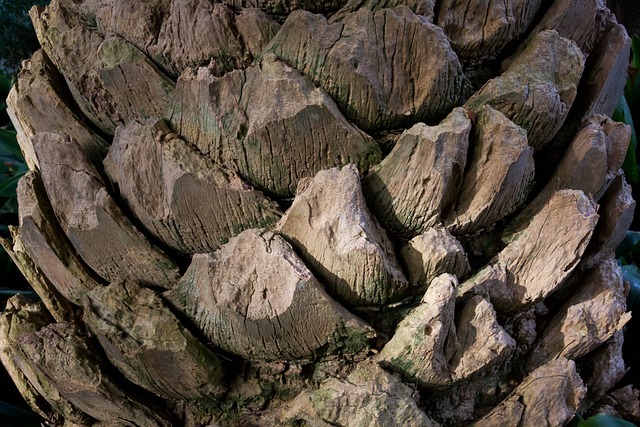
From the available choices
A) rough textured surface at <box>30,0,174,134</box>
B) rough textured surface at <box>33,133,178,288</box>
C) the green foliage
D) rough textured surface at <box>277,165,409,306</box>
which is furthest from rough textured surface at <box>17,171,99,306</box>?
the green foliage

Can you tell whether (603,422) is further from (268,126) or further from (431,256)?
(268,126)

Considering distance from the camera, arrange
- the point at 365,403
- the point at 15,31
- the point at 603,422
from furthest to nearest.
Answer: the point at 15,31 → the point at 603,422 → the point at 365,403

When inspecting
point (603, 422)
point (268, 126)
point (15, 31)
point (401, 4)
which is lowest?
point (603, 422)

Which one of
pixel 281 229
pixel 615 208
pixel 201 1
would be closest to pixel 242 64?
pixel 201 1

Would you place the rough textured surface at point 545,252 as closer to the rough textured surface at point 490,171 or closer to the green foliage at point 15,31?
the rough textured surface at point 490,171

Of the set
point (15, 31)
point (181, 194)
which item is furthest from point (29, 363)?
point (15, 31)

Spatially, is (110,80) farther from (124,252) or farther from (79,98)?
(124,252)

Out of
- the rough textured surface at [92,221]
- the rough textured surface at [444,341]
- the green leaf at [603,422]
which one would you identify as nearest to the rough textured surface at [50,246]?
the rough textured surface at [92,221]

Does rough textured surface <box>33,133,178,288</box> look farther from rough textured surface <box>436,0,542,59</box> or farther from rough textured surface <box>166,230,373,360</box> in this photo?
rough textured surface <box>436,0,542,59</box>
